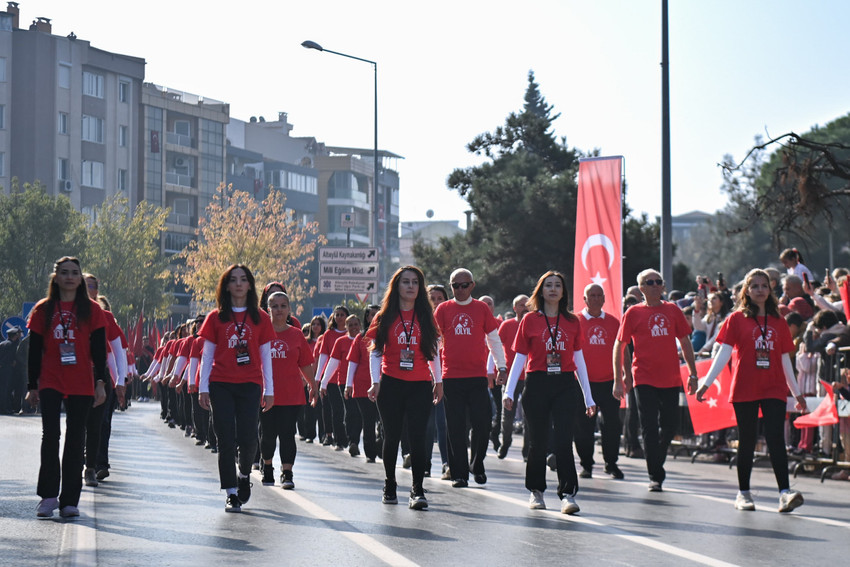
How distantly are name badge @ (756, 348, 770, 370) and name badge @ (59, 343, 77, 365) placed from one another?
528 cm

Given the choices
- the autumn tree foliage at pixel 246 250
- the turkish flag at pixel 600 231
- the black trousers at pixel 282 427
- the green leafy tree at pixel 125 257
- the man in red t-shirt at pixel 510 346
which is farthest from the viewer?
the green leafy tree at pixel 125 257

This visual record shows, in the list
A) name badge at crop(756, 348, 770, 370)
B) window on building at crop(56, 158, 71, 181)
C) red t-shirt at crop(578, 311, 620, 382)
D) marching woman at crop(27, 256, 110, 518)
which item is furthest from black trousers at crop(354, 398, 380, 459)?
window on building at crop(56, 158, 71, 181)

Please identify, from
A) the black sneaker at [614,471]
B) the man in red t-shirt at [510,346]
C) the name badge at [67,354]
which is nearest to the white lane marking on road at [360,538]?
the name badge at [67,354]

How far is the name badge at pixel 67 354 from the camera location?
1031cm

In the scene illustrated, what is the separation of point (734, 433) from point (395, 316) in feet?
26.7

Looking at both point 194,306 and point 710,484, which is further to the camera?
point 194,306

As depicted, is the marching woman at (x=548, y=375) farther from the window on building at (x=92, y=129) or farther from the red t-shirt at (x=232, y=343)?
the window on building at (x=92, y=129)

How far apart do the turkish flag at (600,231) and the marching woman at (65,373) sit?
10787 millimetres

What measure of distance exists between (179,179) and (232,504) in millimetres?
88570

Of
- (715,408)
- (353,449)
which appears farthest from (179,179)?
(715,408)

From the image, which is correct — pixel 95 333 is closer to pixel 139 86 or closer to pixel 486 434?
pixel 486 434

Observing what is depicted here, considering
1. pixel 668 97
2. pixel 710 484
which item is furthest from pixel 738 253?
pixel 710 484

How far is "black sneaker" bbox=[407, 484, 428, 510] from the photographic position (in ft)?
36.8

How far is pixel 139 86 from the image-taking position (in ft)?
299
